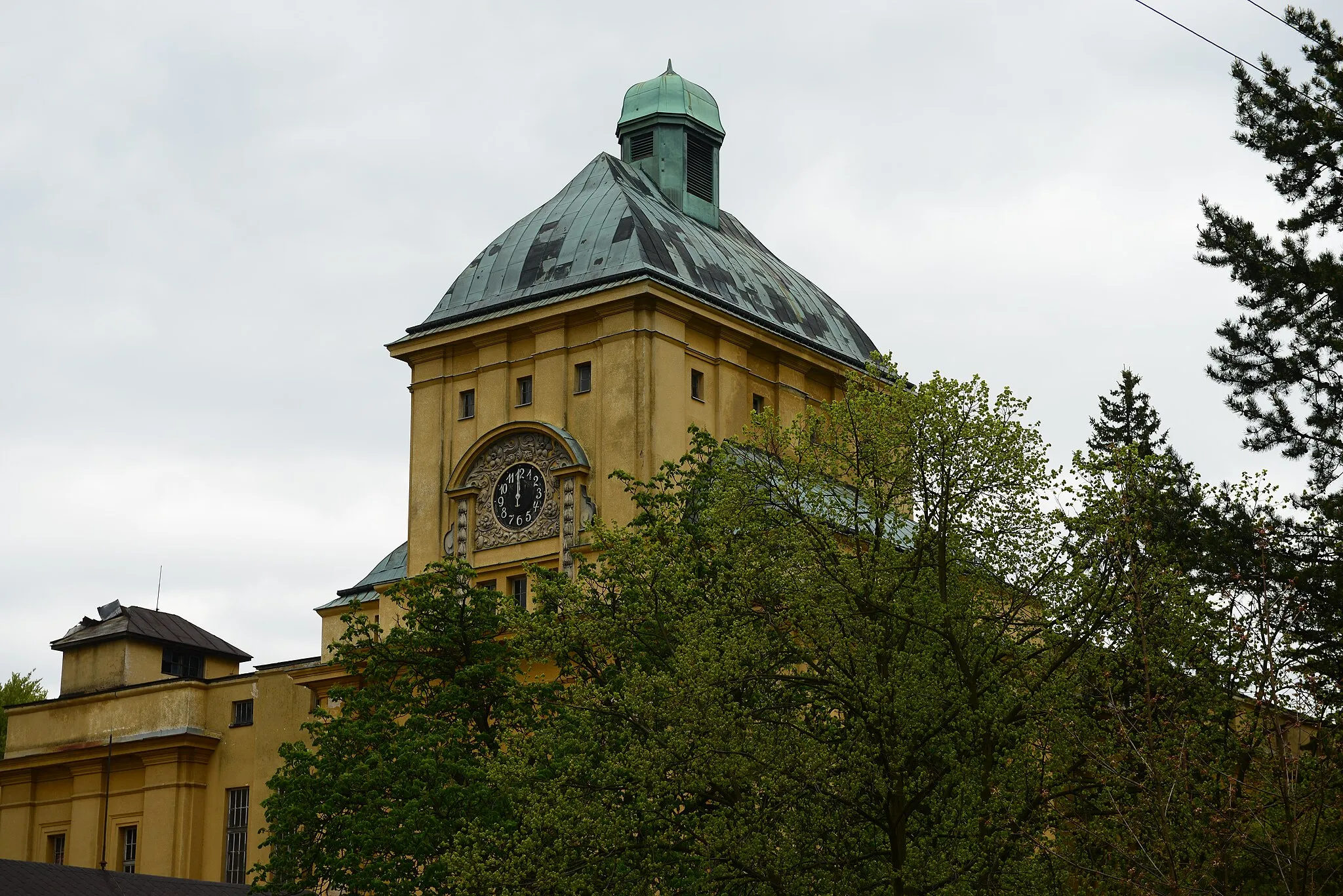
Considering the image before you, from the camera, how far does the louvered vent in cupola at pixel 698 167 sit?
6000 centimetres

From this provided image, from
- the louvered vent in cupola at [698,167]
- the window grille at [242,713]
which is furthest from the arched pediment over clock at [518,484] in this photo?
the window grille at [242,713]

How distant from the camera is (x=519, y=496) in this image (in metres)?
51.5

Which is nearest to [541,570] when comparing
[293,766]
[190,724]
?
[293,766]

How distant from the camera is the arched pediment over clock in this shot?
50188mm

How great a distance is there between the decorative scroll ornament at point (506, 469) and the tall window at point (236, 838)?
14.6 m

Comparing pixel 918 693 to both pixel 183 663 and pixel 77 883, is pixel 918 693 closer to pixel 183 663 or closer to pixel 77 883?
pixel 77 883

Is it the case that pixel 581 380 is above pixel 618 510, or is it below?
above

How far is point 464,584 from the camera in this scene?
41.5 m

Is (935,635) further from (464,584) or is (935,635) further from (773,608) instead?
(464,584)

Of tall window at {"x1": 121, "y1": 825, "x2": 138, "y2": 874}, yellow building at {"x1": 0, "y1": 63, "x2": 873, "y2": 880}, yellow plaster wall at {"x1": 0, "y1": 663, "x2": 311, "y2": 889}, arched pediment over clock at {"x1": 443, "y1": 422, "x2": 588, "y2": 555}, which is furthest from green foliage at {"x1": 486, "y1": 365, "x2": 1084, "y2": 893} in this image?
tall window at {"x1": 121, "y1": 825, "x2": 138, "y2": 874}

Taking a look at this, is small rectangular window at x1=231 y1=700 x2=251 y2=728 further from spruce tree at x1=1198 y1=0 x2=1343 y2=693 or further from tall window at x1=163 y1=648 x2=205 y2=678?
spruce tree at x1=1198 y1=0 x2=1343 y2=693

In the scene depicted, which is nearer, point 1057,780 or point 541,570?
point 1057,780

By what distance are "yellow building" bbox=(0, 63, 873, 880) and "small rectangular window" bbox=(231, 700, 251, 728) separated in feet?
0.94

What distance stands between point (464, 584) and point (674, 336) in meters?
11.9
